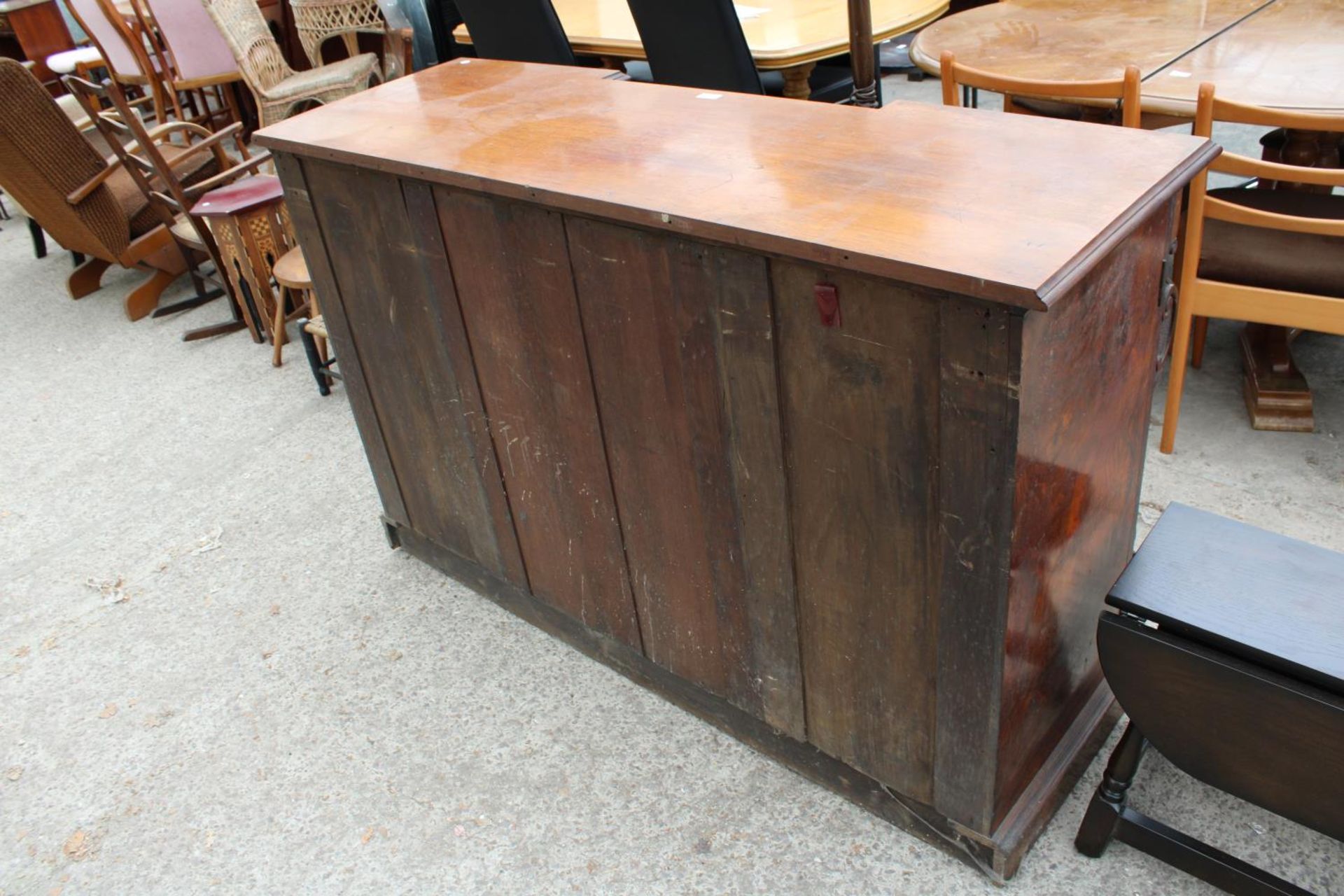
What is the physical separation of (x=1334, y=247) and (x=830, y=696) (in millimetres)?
1704

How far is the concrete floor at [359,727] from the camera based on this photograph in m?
1.85

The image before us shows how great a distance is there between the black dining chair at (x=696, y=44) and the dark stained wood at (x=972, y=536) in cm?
204

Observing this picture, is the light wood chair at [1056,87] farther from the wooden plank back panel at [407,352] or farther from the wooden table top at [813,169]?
the wooden plank back panel at [407,352]

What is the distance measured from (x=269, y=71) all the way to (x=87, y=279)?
1503mm

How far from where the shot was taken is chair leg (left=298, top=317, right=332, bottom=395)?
3.46m

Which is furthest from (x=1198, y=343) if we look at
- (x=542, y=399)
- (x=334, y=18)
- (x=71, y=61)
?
(x=71, y=61)

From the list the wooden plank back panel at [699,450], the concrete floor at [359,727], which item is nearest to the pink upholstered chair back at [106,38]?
the concrete floor at [359,727]

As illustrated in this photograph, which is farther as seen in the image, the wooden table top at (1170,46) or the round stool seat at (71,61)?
the round stool seat at (71,61)

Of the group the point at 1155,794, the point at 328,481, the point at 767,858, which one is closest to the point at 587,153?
the point at 767,858

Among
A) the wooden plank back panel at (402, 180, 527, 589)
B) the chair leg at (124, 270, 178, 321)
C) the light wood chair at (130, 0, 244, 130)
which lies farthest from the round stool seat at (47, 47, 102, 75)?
the wooden plank back panel at (402, 180, 527, 589)

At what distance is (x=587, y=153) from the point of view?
70.4 inches

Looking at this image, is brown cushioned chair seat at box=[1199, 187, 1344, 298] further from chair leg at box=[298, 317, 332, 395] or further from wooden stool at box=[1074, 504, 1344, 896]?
chair leg at box=[298, 317, 332, 395]

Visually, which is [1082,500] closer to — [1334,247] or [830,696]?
[830,696]

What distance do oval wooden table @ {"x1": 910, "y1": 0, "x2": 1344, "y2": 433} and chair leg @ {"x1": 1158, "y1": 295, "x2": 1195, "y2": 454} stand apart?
0.27 meters
